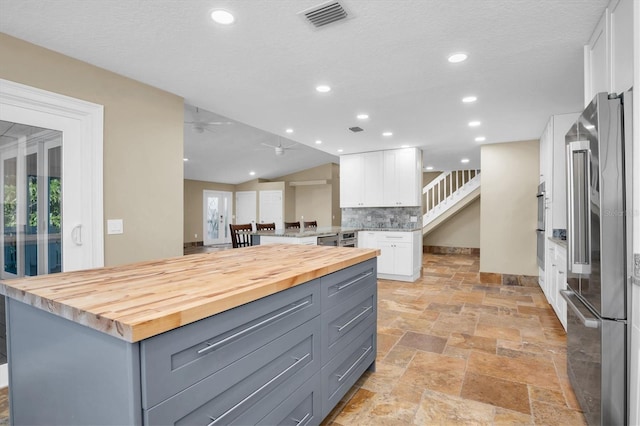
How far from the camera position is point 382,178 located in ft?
20.3

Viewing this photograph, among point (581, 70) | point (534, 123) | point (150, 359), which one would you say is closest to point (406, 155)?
point (534, 123)

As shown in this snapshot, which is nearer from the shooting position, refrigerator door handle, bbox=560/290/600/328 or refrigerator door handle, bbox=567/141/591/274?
refrigerator door handle, bbox=560/290/600/328

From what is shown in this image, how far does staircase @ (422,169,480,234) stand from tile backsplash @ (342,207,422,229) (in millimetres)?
2415

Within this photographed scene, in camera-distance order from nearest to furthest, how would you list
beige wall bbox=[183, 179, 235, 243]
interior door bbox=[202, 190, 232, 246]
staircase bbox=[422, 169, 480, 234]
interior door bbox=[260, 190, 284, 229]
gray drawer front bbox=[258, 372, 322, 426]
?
1. gray drawer front bbox=[258, 372, 322, 426]
2. staircase bbox=[422, 169, 480, 234]
3. beige wall bbox=[183, 179, 235, 243]
4. interior door bbox=[202, 190, 232, 246]
5. interior door bbox=[260, 190, 284, 229]

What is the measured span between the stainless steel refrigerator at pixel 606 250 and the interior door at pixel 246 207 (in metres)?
11.1

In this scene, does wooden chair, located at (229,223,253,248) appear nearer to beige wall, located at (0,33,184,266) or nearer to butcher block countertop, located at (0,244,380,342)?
beige wall, located at (0,33,184,266)

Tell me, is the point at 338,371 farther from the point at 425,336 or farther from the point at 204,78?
the point at 204,78

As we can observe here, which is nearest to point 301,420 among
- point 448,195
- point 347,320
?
point 347,320

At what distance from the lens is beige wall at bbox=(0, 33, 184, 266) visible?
2457mm

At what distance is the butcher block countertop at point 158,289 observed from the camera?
882mm

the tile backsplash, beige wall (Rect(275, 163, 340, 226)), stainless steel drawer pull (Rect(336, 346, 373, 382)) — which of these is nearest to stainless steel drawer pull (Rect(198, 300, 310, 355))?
stainless steel drawer pull (Rect(336, 346, 373, 382))

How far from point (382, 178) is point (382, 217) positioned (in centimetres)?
86

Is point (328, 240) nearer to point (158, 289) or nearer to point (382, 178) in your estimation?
point (382, 178)

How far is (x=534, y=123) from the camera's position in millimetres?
4258
